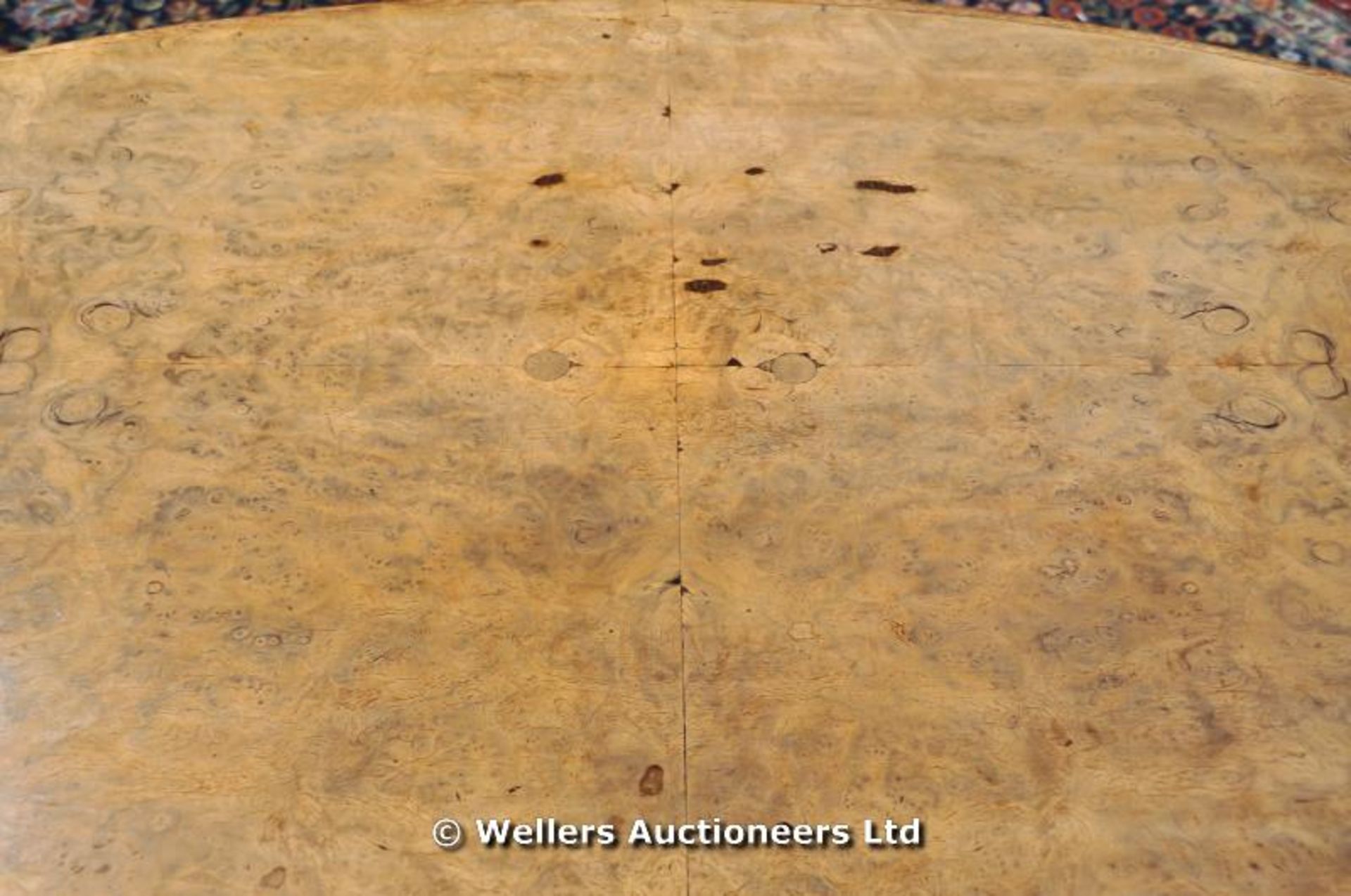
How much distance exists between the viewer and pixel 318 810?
4.22 m

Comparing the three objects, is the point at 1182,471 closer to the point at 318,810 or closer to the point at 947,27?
the point at 947,27

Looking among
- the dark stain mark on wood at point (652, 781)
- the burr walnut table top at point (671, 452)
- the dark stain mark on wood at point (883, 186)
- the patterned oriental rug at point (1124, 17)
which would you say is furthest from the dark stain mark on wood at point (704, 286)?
the patterned oriental rug at point (1124, 17)

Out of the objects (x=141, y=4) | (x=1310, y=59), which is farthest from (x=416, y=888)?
(x=1310, y=59)

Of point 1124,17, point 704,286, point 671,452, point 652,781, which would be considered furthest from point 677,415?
point 1124,17

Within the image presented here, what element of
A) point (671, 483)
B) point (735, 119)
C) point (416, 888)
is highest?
point (735, 119)

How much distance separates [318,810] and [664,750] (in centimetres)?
96

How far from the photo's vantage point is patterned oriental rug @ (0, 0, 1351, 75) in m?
6.43

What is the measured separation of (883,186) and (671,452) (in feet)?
5.00

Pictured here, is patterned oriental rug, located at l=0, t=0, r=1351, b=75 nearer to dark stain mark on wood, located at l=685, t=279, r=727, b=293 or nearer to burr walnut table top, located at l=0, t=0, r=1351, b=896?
burr walnut table top, located at l=0, t=0, r=1351, b=896

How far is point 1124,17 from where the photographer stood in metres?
6.59

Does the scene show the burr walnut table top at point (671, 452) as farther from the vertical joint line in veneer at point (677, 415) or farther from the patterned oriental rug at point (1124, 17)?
the patterned oriental rug at point (1124, 17)

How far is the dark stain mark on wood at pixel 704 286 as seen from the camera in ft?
18.0

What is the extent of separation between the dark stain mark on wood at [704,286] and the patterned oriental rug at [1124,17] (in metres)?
1.99

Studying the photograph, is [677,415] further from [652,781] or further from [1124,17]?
[1124,17]
